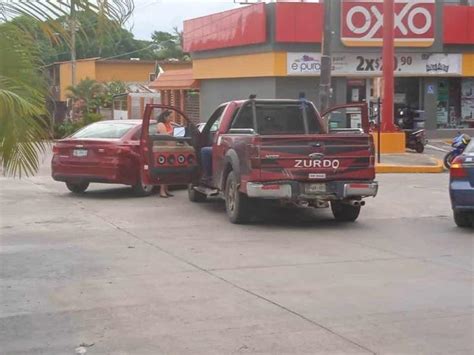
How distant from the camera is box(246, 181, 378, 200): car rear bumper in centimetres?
1130

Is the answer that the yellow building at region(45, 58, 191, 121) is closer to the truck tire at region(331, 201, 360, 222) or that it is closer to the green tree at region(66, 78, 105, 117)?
the green tree at region(66, 78, 105, 117)

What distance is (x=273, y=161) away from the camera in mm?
11359

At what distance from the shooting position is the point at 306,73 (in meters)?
29.2

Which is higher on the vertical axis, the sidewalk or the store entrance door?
the store entrance door

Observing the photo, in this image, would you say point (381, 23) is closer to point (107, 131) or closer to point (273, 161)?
point (107, 131)

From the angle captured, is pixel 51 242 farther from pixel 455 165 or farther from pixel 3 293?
pixel 455 165

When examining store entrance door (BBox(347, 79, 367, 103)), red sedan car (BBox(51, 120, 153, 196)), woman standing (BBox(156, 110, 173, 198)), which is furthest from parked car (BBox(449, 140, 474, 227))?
store entrance door (BBox(347, 79, 367, 103))

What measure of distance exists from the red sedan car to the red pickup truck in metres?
1.94

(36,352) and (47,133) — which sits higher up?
(47,133)

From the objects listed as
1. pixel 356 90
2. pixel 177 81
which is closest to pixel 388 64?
pixel 356 90

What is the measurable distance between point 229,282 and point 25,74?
3186mm

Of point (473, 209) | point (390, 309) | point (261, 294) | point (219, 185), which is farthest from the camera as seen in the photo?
point (219, 185)

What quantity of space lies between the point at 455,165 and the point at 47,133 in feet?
22.8

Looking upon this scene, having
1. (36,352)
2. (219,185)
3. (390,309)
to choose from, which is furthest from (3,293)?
(219,185)
